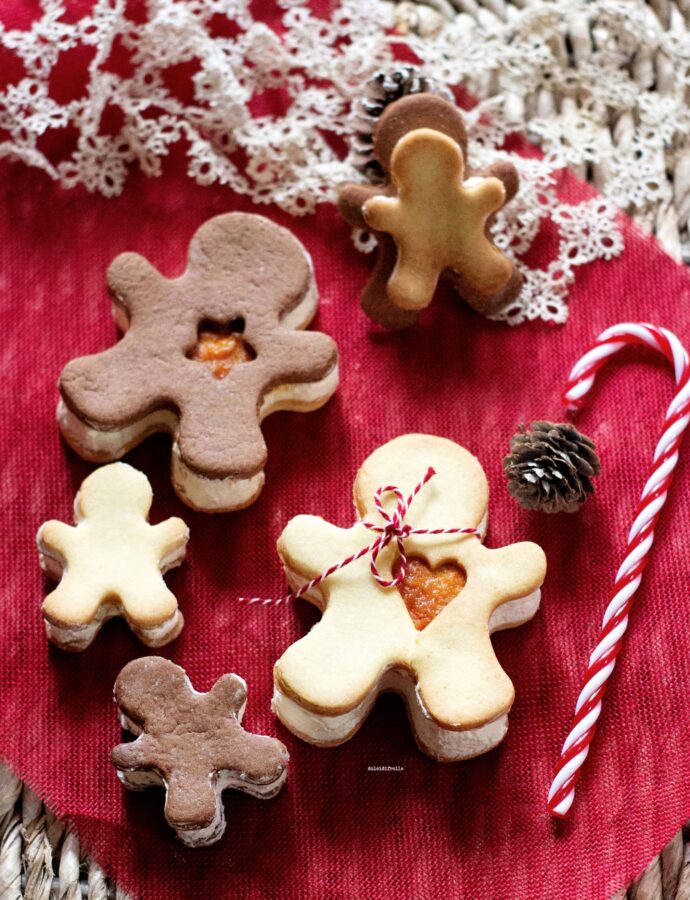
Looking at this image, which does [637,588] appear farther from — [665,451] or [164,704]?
[164,704]

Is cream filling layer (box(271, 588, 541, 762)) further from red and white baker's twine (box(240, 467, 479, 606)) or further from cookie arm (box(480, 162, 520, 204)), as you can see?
cookie arm (box(480, 162, 520, 204))

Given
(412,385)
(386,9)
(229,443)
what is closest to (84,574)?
(229,443)

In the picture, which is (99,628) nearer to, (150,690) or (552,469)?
(150,690)

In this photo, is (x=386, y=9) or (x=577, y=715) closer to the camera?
(x=577, y=715)

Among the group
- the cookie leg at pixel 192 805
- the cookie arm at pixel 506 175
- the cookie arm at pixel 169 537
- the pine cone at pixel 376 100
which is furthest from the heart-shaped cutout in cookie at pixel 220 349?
the cookie leg at pixel 192 805

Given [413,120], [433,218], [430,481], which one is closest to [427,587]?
[430,481]

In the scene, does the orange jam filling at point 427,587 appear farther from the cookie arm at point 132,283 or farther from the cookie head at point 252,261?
the cookie arm at point 132,283
